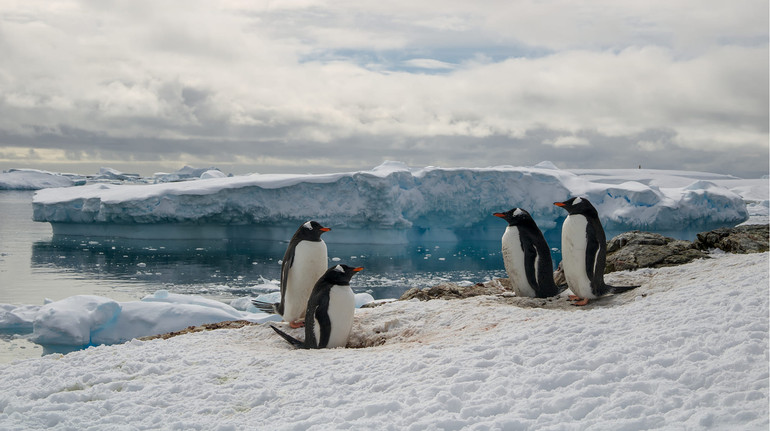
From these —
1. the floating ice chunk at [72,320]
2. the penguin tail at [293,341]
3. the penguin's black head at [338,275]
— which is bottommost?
the floating ice chunk at [72,320]

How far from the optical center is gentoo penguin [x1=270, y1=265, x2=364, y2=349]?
4.06 meters

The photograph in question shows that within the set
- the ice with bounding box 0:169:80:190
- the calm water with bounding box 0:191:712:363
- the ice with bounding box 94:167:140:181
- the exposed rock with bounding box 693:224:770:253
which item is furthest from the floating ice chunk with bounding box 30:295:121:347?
Result: the ice with bounding box 94:167:140:181

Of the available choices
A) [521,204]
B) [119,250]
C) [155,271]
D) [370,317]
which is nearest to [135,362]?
[370,317]

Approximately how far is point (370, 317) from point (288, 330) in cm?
60

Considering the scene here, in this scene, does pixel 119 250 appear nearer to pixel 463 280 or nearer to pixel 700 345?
pixel 463 280

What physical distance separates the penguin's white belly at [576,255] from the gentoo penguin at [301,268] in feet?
5.87

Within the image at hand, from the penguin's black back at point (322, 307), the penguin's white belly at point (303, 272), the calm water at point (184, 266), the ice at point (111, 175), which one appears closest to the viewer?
the penguin's black back at point (322, 307)

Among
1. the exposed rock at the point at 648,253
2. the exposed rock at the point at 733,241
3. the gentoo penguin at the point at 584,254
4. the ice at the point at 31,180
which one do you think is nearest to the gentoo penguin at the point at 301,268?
the gentoo penguin at the point at 584,254

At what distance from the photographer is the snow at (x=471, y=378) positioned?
2340 millimetres

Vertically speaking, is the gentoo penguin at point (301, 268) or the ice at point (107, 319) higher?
the gentoo penguin at point (301, 268)

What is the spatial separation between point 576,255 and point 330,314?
5.94 feet

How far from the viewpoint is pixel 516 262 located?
4801mm

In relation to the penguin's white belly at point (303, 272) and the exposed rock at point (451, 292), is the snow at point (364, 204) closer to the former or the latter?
the exposed rock at point (451, 292)

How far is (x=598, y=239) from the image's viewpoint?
4496 millimetres
